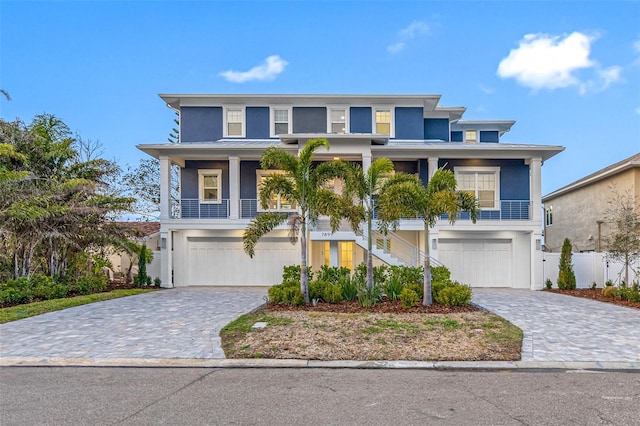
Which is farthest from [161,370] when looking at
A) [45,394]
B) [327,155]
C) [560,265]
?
[560,265]

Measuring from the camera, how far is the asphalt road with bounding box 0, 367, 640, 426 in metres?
4.24

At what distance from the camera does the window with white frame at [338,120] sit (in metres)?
19.0

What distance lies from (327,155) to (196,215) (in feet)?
21.6

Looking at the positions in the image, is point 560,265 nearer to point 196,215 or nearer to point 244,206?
point 244,206

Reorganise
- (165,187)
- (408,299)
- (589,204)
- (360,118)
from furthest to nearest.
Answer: (589,204) → (360,118) → (165,187) → (408,299)

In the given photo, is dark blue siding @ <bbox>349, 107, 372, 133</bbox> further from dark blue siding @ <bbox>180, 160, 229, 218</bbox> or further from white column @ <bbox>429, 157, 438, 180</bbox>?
dark blue siding @ <bbox>180, 160, 229, 218</bbox>

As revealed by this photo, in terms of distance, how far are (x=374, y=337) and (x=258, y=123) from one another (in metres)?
14.0

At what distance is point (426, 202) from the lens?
1054 cm

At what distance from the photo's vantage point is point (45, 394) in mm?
4996

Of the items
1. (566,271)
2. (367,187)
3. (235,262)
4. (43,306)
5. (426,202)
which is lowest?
(43,306)

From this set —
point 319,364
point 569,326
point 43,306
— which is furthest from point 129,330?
point 569,326

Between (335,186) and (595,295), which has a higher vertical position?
(335,186)

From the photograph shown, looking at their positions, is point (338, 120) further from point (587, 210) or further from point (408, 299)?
point (587, 210)

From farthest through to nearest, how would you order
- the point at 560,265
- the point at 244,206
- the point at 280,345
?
the point at 244,206
the point at 560,265
the point at 280,345
